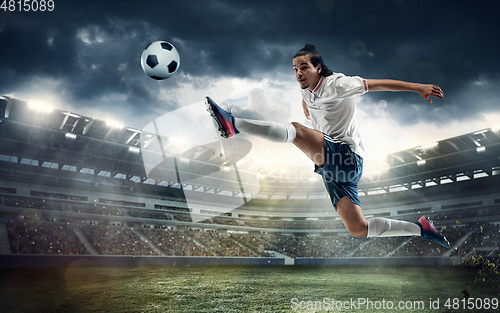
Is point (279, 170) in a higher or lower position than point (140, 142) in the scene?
lower

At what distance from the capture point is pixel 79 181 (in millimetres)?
24844

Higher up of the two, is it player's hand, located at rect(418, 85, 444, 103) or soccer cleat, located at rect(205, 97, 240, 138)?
player's hand, located at rect(418, 85, 444, 103)

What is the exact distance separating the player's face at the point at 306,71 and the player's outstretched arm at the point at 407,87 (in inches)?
20.6

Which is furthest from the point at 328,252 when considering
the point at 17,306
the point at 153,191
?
the point at 17,306

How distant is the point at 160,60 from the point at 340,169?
4.24 metres

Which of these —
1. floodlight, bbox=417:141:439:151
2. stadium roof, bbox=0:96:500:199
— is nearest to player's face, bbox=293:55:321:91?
stadium roof, bbox=0:96:500:199

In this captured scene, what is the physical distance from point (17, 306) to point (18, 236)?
15.4 m

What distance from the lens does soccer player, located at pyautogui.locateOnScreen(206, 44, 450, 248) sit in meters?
2.69

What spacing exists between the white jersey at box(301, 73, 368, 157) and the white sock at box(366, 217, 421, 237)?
2.78 feet

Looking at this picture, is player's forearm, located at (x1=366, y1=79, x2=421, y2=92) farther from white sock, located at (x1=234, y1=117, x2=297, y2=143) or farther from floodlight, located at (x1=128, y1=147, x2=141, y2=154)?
floodlight, located at (x1=128, y1=147, x2=141, y2=154)

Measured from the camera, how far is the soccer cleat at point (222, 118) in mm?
2570

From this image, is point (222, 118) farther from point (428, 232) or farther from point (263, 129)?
point (428, 232)

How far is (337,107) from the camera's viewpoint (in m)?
3.09

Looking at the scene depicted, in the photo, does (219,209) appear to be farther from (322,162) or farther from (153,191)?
(322,162)
